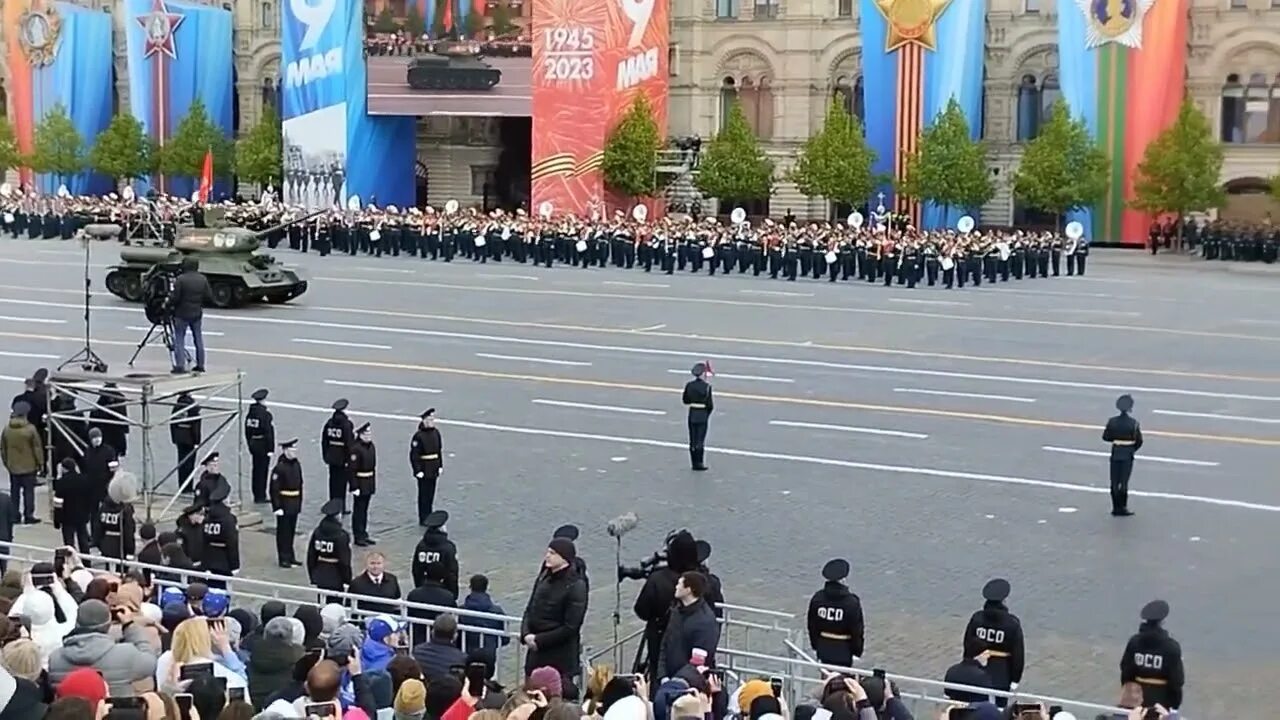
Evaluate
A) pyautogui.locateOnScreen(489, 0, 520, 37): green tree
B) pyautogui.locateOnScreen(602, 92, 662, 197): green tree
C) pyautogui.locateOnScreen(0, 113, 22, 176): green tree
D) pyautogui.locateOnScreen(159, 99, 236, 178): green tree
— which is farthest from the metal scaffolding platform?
pyautogui.locateOnScreen(0, 113, 22, 176): green tree

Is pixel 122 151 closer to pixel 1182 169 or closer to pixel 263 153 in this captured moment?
pixel 263 153

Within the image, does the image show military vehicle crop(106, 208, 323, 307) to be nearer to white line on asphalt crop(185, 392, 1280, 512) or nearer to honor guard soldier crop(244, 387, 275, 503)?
white line on asphalt crop(185, 392, 1280, 512)

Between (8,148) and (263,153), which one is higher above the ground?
(8,148)

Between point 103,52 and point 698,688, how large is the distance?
240ft

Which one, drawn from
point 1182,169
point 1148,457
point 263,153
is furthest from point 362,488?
point 263,153

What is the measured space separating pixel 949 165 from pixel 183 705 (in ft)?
168

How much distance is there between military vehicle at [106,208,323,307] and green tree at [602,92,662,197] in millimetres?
25370

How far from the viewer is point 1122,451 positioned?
18.1 m

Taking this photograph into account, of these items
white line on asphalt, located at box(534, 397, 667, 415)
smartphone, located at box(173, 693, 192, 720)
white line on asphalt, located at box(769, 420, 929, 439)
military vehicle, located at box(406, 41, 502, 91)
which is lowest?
white line on asphalt, located at box(769, 420, 929, 439)

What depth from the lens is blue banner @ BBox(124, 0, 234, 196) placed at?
2857 inches

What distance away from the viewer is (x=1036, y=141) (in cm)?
5731

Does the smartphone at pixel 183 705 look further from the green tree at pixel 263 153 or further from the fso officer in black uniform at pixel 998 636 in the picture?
the green tree at pixel 263 153

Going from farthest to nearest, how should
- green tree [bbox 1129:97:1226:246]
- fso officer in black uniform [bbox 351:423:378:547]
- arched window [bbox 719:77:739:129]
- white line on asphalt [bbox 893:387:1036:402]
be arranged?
arched window [bbox 719:77:739:129]
green tree [bbox 1129:97:1226:246]
white line on asphalt [bbox 893:387:1036:402]
fso officer in black uniform [bbox 351:423:378:547]

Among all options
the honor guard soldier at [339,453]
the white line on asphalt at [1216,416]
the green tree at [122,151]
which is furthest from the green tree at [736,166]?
the honor guard soldier at [339,453]
